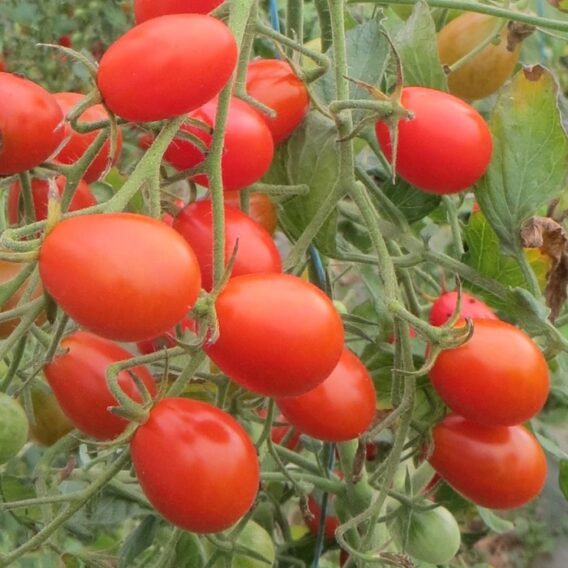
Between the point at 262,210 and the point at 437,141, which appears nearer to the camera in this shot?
the point at 437,141

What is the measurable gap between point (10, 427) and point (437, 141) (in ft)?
1.15

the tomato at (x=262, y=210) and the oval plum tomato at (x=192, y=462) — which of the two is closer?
the oval plum tomato at (x=192, y=462)

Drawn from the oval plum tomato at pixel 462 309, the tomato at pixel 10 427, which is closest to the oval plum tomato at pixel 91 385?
the tomato at pixel 10 427

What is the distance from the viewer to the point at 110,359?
26.3 inches

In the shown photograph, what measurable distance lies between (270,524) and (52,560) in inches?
13.7

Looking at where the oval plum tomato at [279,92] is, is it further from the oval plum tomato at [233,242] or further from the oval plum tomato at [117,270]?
the oval plum tomato at [117,270]

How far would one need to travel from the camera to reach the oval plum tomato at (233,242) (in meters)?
0.59

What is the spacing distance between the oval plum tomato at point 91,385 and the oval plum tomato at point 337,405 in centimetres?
10

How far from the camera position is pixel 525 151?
72cm

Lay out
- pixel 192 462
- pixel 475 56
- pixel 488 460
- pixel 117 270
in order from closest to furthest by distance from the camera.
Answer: pixel 117 270 → pixel 192 462 → pixel 488 460 → pixel 475 56

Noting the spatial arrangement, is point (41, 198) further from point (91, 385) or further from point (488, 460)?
point (488, 460)

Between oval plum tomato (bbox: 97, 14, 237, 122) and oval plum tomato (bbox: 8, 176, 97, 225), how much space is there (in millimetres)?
135

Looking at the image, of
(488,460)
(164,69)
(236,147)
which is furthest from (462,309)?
(164,69)

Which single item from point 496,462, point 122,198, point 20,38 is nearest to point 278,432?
point 496,462
